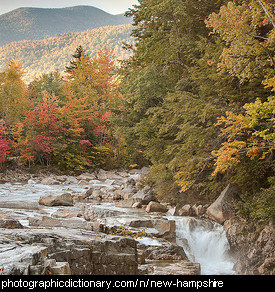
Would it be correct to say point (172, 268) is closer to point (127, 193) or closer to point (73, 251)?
point (73, 251)

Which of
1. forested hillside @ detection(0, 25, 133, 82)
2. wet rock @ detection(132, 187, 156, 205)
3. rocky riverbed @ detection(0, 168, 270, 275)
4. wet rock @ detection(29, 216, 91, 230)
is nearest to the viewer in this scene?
rocky riverbed @ detection(0, 168, 270, 275)

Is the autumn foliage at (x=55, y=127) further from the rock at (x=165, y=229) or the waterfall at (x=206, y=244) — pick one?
the rock at (x=165, y=229)

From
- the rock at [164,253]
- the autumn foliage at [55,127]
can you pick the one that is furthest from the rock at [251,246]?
the autumn foliage at [55,127]

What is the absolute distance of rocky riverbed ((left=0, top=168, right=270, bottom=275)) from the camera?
16.3 ft

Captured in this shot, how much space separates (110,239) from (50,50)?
11153cm

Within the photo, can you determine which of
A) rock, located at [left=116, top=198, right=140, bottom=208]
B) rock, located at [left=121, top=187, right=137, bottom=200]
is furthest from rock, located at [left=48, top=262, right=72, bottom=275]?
rock, located at [left=121, top=187, right=137, bottom=200]

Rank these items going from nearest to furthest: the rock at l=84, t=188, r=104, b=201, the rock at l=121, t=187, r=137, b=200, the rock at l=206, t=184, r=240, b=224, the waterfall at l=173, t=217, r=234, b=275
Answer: the waterfall at l=173, t=217, r=234, b=275 < the rock at l=206, t=184, r=240, b=224 < the rock at l=121, t=187, r=137, b=200 < the rock at l=84, t=188, r=104, b=201

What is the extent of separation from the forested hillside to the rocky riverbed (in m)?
82.4

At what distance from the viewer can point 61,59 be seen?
323 feet

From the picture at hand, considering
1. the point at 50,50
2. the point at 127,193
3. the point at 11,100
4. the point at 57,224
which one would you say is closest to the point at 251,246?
the point at 57,224

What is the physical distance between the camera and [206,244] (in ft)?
30.8

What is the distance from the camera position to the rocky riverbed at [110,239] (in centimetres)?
498

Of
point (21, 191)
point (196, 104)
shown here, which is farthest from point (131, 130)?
point (21, 191)

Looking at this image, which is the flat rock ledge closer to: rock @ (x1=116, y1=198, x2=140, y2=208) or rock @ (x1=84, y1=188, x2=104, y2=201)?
rock @ (x1=116, y1=198, x2=140, y2=208)
